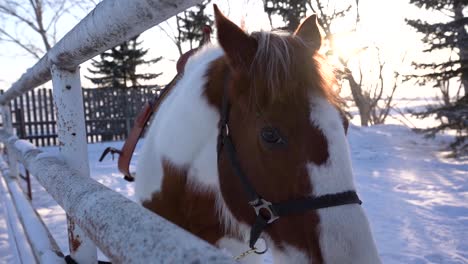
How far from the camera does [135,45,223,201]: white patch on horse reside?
5.32ft

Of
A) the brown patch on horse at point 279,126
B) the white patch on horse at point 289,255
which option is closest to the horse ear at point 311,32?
the brown patch on horse at point 279,126

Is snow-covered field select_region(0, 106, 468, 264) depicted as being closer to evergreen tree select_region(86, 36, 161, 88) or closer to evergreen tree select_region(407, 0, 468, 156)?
evergreen tree select_region(407, 0, 468, 156)

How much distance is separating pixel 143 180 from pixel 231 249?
0.58 m

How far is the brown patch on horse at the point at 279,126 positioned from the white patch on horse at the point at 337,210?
2 centimetres

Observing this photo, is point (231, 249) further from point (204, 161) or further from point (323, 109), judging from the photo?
point (323, 109)

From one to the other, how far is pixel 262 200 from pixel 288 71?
0.47 m

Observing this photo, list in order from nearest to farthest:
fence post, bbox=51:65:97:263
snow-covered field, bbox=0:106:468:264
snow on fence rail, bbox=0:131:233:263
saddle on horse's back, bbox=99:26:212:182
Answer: snow on fence rail, bbox=0:131:233:263 → fence post, bbox=51:65:97:263 → saddle on horse's back, bbox=99:26:212:182 → snow-covered field, bbox=0:106:468:264

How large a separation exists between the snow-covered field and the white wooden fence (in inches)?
73.8

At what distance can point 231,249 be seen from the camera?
1856 millimetres

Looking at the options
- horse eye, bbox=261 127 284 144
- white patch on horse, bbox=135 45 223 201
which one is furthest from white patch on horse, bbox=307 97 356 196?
white patch on horse, bbox=135 45 223 201

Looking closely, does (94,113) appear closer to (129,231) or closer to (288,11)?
(288,11)

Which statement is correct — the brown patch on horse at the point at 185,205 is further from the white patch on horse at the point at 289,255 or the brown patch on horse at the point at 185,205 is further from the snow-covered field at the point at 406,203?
the snow-covered field at the point at 406,203

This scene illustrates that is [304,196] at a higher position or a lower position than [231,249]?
higher

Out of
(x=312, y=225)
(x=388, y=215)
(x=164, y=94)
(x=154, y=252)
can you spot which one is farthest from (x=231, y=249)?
(x=388, y=215)
